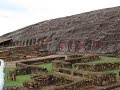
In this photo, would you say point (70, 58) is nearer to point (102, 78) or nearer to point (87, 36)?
point (102, 78)

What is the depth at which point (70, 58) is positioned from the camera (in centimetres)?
2438

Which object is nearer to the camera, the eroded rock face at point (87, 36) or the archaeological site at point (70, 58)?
the archaeological site at point (70, 58)

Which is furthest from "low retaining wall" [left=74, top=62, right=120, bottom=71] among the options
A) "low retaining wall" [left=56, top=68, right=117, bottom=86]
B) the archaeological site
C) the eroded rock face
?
the eroded rock face

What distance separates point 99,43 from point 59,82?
16.5 meters

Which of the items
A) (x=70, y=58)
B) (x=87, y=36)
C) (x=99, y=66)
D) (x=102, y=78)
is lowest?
(x=102, y=78)

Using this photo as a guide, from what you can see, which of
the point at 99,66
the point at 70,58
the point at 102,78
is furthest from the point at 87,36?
the point at 102,78

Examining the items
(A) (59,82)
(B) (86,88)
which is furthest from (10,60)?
(B) (86,88)

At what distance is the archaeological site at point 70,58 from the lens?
48.0 feet

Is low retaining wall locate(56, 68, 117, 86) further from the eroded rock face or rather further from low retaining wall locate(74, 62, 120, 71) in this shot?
the eroded rock face

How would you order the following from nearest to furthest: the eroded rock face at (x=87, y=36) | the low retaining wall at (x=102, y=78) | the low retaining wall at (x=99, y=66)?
the low retaining wall at (x=102, y=78)
the low retaining wall at (x=99, y=66)
the eroded rock face at (x=87, y=36)

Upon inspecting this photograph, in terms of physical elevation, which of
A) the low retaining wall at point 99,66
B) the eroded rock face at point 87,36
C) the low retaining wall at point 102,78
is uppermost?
the eroded rock face at point 87,36

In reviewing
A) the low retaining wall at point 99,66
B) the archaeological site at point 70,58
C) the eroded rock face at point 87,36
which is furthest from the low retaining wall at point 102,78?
the eroded rock face at point 87,36

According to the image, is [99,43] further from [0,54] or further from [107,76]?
[107,76]

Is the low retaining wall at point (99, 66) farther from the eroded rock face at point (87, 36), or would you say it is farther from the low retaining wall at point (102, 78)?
the eroded rock face at point (87, 36)
